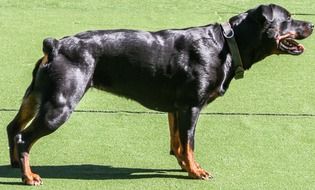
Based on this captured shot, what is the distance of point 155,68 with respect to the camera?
5660mm

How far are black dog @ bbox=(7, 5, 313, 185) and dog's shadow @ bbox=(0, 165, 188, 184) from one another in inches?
4.4

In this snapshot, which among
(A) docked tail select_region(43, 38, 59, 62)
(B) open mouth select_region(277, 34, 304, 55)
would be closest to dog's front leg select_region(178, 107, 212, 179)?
(B) open mouth select_region(277, 34, 304, 55)

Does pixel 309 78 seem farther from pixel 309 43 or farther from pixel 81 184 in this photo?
pixel 81 184

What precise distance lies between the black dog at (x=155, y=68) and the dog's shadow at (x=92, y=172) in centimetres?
11

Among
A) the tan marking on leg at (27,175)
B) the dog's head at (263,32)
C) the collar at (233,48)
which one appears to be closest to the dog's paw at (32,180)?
the tan marking on leg at (27,175)

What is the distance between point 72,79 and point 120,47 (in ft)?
1.57

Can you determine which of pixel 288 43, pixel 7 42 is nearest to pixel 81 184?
pixel 288 43

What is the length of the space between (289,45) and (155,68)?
1.14 metres

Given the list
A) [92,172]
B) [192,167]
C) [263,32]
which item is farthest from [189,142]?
[263,32]

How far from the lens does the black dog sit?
539cm

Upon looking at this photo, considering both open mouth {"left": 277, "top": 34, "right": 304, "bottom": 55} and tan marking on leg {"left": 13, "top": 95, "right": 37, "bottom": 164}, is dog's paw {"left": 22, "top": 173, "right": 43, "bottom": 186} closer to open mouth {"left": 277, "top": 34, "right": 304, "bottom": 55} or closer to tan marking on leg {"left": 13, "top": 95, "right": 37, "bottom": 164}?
tan marking on leg {"left": 13, "top": 95, "right": 37, "bottom": 164}

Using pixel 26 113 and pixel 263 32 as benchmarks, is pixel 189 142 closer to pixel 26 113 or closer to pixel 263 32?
pixel 263 32

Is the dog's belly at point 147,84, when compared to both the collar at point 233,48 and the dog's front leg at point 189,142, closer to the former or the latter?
the dog's front leg at point 189,142

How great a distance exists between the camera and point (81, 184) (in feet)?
18.0
